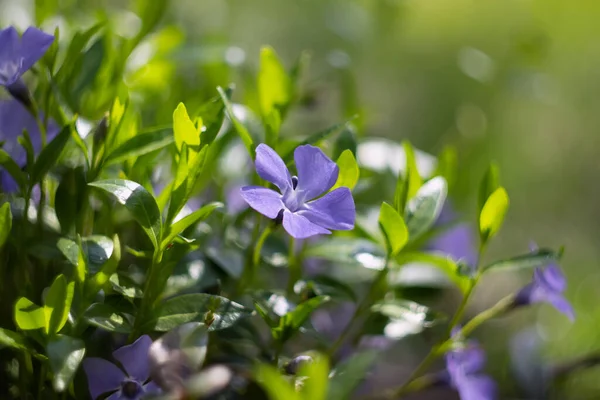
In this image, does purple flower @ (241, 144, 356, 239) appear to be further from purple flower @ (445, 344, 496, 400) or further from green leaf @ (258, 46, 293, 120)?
purple flower @ (445, 344, 496, 400)

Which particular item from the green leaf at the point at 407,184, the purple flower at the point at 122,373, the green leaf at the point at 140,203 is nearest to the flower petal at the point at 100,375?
the purple flower at the point at 122,373

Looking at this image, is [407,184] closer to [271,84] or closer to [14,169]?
[271,84]

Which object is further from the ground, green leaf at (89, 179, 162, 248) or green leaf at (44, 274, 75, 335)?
green leaf at (89, 179, 162, 248)

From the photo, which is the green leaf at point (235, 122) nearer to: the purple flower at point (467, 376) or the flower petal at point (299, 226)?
the flower petal at point (299, 226)

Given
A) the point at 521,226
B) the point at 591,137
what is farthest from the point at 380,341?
the point at 591,137

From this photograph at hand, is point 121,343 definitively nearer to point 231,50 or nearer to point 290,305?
point 290,305

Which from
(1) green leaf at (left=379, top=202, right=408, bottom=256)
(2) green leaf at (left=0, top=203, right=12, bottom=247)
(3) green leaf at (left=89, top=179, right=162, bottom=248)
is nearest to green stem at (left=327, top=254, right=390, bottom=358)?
(1) green leaf at (left=379, top=202, right=408, bottom=256)

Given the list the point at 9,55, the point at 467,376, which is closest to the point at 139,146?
the point at 9,55
